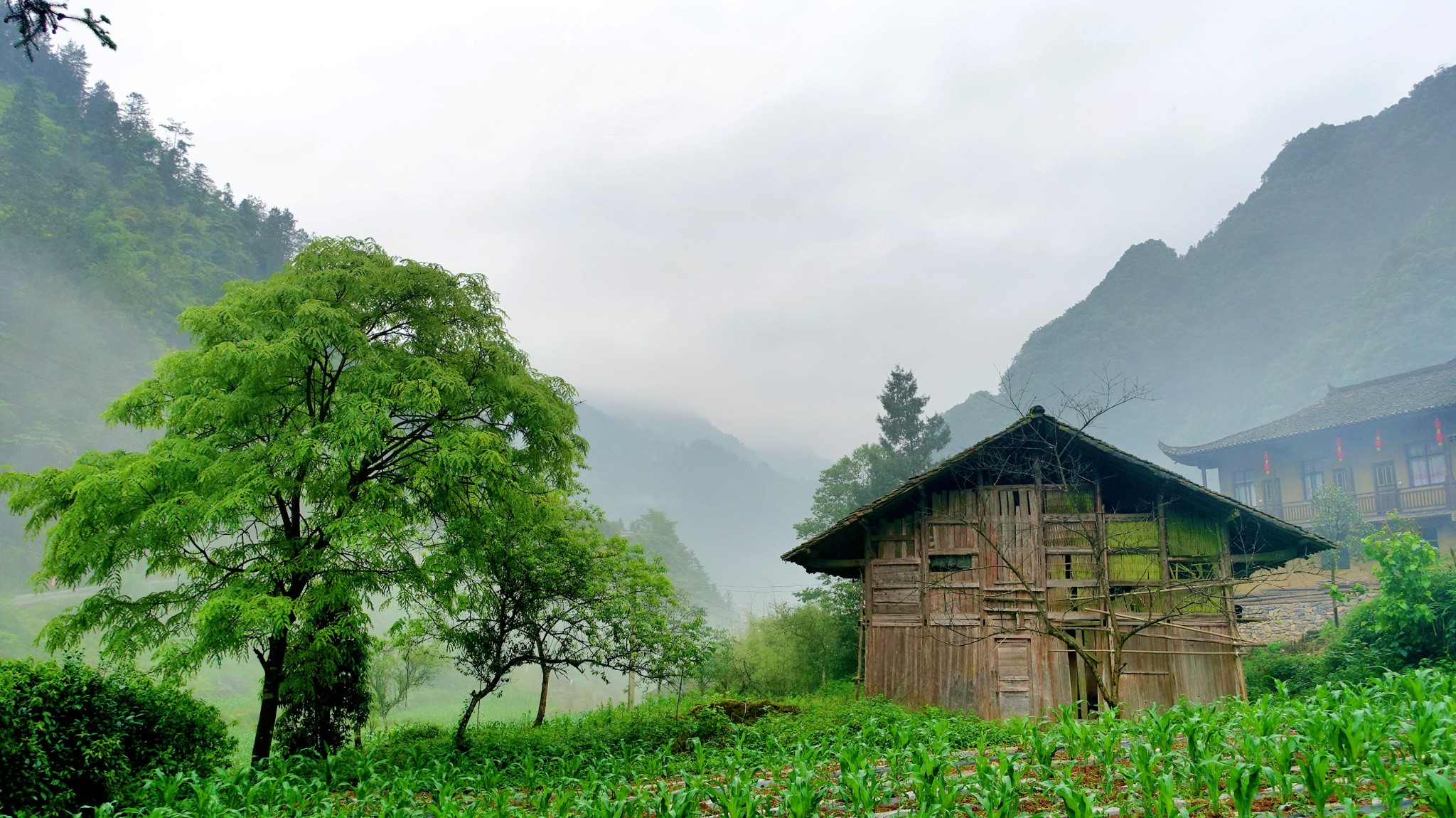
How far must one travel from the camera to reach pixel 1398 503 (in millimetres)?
30656

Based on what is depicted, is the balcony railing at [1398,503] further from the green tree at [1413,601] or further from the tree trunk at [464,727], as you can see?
the tree trunk at [464,727]

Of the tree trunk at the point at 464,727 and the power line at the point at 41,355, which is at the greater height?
the power line at the point at 41,355

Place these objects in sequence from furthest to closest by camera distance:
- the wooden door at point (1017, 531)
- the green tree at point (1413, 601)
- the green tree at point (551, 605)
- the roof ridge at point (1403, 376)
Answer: the roof ridge at point (1403, 376), the wooden door at point (1017, 531), the green tree at point (551, 605), the green tree at point (1413, 601)

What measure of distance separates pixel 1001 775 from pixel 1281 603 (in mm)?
25953

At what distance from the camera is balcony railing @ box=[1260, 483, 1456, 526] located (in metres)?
29.5

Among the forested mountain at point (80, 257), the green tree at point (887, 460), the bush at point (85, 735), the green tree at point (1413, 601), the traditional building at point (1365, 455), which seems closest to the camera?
the bush at point (85, 735)

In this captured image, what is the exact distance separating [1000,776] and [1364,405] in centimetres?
3602

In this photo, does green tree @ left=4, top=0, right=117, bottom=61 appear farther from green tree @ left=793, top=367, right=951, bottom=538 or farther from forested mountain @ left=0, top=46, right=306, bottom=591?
forested mountain @ left=0, top=46, right=306, bottom=591

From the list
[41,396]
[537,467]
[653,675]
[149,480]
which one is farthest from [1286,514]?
[41,396]

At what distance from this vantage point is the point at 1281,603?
26188 millimetres

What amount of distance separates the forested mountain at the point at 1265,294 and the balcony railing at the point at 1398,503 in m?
35.6

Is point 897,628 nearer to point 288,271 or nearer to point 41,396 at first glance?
point 288,271

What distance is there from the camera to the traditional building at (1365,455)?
98.5ft

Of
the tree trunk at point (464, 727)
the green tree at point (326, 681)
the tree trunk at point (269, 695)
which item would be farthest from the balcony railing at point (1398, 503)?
the tree trunk at point (269, 695)
